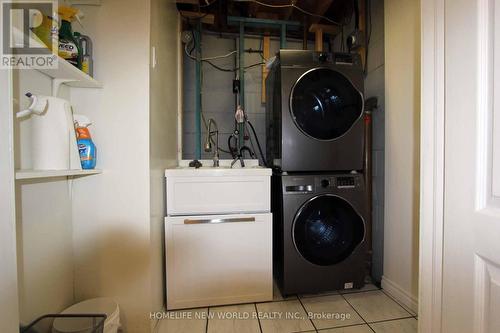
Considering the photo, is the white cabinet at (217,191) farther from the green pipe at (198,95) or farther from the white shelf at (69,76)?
the green pipe at (198,95)

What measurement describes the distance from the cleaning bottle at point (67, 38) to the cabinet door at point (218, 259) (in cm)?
89

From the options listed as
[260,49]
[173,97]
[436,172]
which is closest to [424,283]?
[436,172]

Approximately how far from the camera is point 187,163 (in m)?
1.85

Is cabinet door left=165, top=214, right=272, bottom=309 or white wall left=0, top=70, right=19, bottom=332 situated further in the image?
cabinet door left=165, top=214, right=272, bottom=309

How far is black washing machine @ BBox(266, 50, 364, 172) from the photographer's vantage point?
1.41 metres

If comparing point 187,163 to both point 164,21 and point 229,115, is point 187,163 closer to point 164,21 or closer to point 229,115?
point 229,115

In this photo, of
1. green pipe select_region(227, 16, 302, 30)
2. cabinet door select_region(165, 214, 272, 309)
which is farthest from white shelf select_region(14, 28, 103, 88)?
green pipe select_region(227, 16, 302, 30)

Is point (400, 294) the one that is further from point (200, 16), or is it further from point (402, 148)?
point (200, 16)

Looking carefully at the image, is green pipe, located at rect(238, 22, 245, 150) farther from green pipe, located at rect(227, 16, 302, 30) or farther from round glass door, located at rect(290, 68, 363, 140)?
round glass door, located at rect(290, 68, 363, 140)

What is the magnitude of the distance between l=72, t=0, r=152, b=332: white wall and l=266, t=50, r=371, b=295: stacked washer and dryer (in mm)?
803

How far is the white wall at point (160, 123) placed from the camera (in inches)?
44.7

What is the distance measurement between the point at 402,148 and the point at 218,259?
4.47 ft

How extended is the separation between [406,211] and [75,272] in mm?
1900

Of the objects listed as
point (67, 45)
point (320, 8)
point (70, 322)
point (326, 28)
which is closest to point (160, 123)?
point (67, 45)
